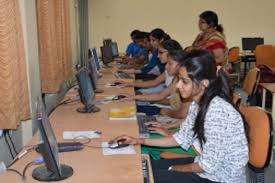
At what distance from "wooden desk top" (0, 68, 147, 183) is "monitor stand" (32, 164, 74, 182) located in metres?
0.02

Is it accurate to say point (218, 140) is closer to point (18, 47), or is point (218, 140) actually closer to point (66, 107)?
point (18, 47)

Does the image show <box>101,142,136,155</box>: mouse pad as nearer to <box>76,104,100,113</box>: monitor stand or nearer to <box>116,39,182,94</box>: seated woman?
<box>76,104,100,113</box>: monitor stand

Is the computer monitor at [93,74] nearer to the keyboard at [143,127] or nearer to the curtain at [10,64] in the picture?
the keyboard at [143,127]

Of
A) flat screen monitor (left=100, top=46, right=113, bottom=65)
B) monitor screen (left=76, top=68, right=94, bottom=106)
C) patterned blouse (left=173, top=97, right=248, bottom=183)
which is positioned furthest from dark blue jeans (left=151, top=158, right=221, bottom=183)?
flat screen monitor (left=100, top=46, right=113, bottom=65)

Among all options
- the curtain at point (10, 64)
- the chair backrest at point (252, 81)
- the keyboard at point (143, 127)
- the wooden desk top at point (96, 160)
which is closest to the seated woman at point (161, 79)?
the chair backrest at point (252, 81)

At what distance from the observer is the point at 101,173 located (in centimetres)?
181

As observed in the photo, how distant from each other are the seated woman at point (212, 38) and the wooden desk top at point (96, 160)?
1.99m

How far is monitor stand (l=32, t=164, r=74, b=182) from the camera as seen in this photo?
1747mm

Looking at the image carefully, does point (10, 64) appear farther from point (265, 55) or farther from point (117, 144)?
point (265, 55)

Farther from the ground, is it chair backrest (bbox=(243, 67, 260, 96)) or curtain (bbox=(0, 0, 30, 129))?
curtain (bbox=(0, 0, 30, 129))

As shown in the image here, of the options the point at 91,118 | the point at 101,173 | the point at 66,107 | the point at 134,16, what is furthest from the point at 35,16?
the point at 134,16

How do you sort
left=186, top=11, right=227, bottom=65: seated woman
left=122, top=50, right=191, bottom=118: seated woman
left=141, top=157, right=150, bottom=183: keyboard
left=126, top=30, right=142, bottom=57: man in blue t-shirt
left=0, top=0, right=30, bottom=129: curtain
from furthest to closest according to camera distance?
1. left=126, top=30, right=142, bottom=57: man in blue t-shirt
2. left=186, top=11, right=227, bottom=65: seated woman
3. left=122, top=50, right=191, bottom=118: seated woman
4. left=0, top=0, right=30, bottom=129: curtain
5. left=141, top=157, right=150, bottom=183: keyboard

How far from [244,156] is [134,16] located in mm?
6903

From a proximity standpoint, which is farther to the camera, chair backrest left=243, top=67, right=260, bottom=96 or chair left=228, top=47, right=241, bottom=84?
chair left=228, top=47, right=241, bottom=84
